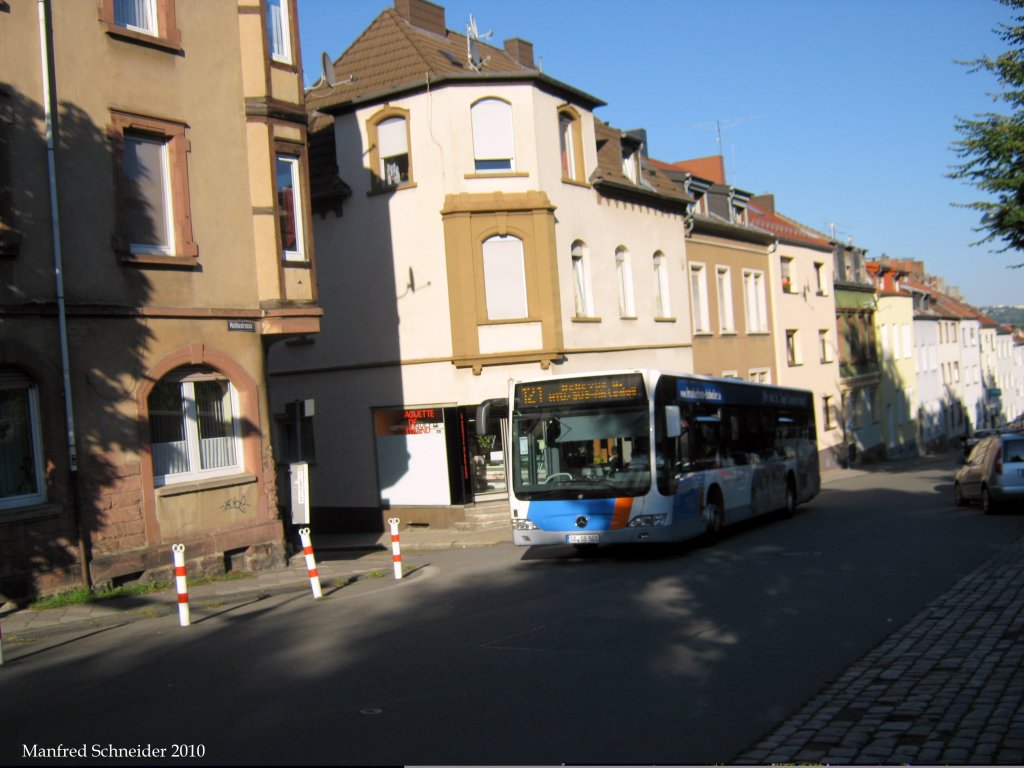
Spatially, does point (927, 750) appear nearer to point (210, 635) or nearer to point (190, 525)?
point (210, 635)

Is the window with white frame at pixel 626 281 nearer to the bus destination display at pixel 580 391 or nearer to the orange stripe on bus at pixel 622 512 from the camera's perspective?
the bus destination display at pixel 580 391

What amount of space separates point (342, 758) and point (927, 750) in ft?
11.0

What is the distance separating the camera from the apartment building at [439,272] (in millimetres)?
24797

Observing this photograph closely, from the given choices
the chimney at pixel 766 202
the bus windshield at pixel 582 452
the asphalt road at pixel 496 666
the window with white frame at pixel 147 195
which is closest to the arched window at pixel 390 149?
the window with white frame at pixel 147 195

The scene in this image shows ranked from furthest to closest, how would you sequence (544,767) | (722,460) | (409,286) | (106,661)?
1. (409,286)
2. (722,460)
3. (106,661)
4. (544,767)

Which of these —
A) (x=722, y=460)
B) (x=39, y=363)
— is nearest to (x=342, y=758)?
(x=39, y=363)

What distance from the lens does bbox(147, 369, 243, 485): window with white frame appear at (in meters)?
15.8

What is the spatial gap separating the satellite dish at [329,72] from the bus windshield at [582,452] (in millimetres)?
15220

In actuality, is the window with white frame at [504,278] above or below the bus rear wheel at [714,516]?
above

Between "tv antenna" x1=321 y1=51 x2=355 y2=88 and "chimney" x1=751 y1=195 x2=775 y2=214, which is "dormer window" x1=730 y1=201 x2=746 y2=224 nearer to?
"chimney" x1=751 y1=195 x2=775 y2=214

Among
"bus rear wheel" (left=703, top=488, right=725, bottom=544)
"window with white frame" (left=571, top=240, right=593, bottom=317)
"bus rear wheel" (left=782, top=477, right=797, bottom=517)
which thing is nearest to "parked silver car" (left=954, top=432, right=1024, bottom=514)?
"bus rear wheel" (left=782, top=477, right=797, bottom=517)

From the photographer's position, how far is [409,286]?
2548 centimetres

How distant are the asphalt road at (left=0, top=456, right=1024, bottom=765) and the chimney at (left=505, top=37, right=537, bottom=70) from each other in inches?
778

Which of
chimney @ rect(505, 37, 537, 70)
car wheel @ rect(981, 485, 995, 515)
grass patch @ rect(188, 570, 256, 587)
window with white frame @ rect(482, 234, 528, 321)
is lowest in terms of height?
car wheel @ rect(981, 485, 995, 515)
